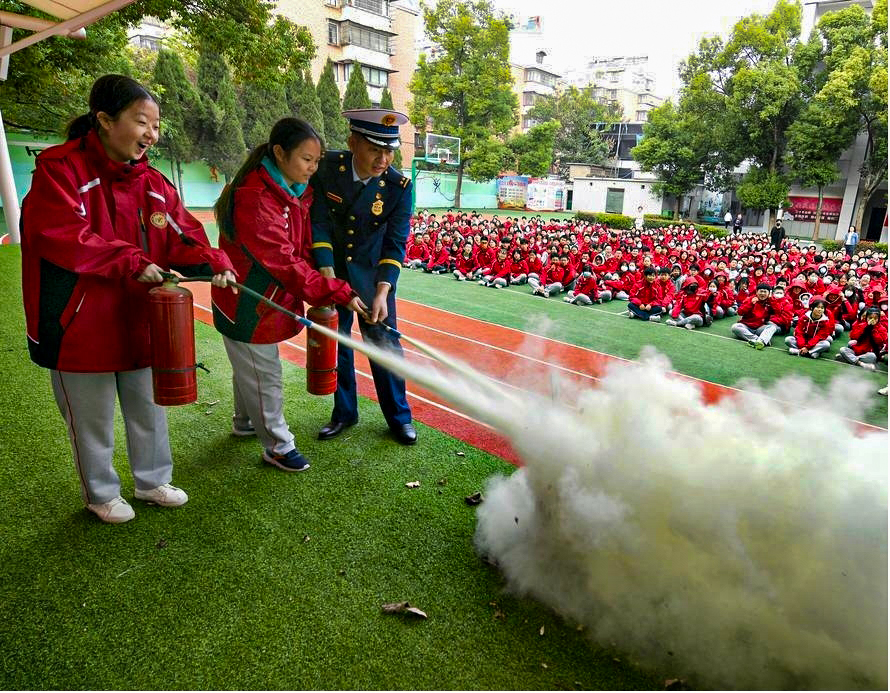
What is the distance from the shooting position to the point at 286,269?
3098 millimetres

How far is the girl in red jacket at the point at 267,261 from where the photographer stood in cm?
310

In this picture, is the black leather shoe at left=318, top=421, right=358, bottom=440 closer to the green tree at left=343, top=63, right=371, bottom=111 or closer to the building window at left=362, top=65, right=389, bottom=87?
the green tree at left=343, top=63, right=371, bottom=111

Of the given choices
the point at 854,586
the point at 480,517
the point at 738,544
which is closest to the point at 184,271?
the point at 480,517

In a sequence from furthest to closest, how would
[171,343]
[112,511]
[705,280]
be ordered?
[705,280] < [112,511] < [171,343]

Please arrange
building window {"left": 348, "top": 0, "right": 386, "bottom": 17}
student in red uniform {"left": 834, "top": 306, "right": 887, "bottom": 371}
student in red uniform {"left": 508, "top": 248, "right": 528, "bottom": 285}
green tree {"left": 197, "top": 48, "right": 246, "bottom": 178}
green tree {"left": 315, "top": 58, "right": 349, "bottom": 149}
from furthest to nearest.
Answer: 1. building window {"left": 348, "top": 0, "right": 386, "bottom": 17}
2. green tree {"left": 315, "top": 58, "right": 349, "bottom": 149}
3. green tree {"left": 197, "top": 48, "right": 246, "bottom": 178}
4. student in red uniform {"left": 508, "top": 248, "right": 528, "bottom": 285}
5. student in red uniform {"left": 834, "top": 306, "right": 887, "bottom": 371}

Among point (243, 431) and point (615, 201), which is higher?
point (615, 201)

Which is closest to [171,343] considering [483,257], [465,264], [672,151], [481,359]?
[481,359]

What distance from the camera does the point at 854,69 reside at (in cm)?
2044

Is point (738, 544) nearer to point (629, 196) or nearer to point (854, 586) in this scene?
point (854, 586)

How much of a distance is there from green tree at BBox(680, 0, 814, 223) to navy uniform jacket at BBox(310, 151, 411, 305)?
2449 cm

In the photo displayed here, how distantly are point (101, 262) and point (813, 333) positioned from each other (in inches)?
338

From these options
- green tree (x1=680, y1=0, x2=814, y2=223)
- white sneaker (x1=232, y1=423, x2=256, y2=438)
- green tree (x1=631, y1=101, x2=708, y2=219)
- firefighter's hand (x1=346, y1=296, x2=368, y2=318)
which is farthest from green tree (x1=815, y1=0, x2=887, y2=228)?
white sneaker (x1=232, y1=423, x2=256, y2=438)

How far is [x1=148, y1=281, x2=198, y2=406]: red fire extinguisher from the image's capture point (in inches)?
104

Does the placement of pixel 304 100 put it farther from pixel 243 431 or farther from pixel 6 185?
pixel 243 431
